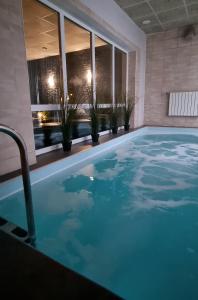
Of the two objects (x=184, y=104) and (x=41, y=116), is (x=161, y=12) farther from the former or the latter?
(x=41, y=116)

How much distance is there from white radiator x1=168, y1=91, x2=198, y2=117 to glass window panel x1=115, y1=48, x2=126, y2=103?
173cm

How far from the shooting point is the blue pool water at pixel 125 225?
1.14 meters

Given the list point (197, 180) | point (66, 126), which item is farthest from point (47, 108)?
point (197, 180)

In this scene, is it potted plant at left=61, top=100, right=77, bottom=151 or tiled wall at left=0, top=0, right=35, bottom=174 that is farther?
potted plant at left=61, top=100, right=77, bottom=151

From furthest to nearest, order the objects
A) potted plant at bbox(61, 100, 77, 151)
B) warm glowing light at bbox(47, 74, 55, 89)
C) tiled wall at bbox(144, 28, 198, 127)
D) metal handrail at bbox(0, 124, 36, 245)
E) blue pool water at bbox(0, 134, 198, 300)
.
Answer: tiled wall at bbox(144, 28, 198, 127) → warm glowing light at bbox(47, 74, 55, 89) → potted plant at bbox(61, 100, 77, 151) → blue pool water at bbox(0, 134, 198, 300) → metal handrail at bbox(0, 124, 36, 245)

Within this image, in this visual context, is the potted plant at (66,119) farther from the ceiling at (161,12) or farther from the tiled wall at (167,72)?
the tiled wall at (167,72)

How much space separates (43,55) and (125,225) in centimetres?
322

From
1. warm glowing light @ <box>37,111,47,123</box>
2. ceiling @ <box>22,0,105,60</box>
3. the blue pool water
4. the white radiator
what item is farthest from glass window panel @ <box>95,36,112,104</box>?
the blue pool water

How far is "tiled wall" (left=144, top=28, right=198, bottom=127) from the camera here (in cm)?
598

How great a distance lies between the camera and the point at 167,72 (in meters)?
6.36

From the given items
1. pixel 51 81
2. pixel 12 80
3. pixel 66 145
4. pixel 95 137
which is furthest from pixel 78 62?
pixel 12 80

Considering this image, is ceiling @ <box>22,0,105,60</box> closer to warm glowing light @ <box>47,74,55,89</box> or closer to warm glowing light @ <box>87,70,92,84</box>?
warm glowing light @ <box>47,74,55,89</box>

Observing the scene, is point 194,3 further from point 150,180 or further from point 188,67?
point 150,180

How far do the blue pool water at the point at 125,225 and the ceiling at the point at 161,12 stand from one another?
3.82m
